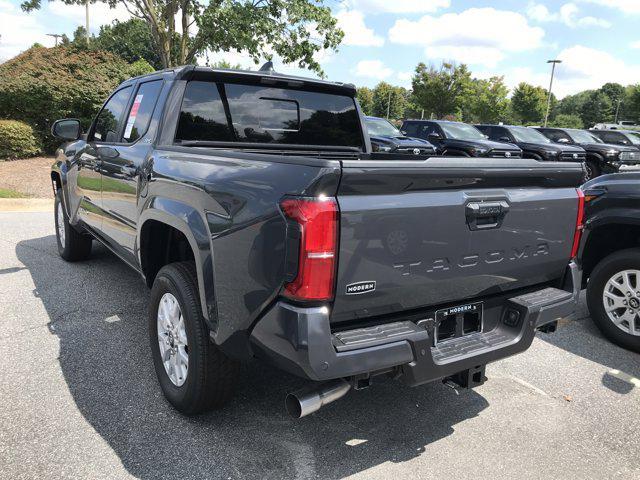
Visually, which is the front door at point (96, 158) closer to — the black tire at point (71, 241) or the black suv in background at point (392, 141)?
the black tire at point (71, 241)

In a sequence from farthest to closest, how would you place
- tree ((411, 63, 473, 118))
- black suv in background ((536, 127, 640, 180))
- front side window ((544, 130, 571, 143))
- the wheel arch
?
tree ((411, 63, 473, 118)) < front side window ((544, 130, 571, 143)) < black suv in background ((536, 127, 640, 180)) < the wheel arch

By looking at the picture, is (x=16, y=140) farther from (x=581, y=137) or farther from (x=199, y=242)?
(x=581, y=137)

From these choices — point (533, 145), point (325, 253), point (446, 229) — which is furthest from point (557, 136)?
point (325, 253)

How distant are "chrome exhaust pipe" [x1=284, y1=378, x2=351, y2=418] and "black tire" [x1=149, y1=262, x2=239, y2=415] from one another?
23.7 inches

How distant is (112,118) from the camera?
4.57m

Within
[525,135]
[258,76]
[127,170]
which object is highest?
[258,76]

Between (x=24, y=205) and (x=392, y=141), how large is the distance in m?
9.09

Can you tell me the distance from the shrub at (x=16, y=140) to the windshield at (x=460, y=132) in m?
11.8

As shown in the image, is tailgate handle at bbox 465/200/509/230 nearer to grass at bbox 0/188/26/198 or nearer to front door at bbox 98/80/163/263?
front door at bbox 98/80/163/263

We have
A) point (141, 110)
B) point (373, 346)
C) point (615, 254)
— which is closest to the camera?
point (373, 346)

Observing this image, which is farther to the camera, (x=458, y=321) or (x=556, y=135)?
(x=556, y=135)

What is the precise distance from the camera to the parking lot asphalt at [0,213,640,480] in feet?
8.42

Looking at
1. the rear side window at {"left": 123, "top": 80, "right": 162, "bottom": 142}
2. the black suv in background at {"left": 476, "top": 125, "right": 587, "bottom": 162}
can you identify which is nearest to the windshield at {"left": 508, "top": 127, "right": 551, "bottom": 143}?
the black suv in background at {"left": 476, "top": 125, "right": 587, "bottom": 162}

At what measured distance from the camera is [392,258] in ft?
7.23
